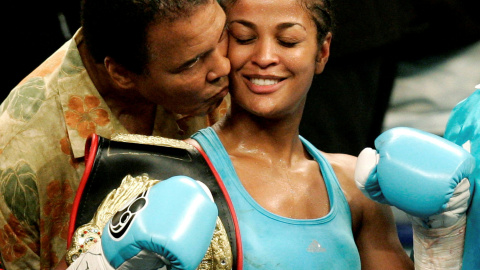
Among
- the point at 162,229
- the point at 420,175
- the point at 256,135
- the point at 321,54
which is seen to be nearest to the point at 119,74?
the point at 256,135

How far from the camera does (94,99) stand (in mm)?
2047

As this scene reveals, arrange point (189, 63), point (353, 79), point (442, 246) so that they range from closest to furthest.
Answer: point (442, 246) < point (189, 63) < point (353, 79)

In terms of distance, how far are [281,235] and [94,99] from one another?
71 cm

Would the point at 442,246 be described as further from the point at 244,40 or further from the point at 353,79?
the point at 353,79

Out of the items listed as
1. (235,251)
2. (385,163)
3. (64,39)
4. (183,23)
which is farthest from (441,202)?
(64,39)

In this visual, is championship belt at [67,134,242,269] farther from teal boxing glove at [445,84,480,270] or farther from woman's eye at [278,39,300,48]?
teal boxing glove at [445,84,480,270]

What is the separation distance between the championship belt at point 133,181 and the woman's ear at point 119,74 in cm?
33

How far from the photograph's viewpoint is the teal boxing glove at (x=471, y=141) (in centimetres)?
158

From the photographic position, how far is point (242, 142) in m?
1.81

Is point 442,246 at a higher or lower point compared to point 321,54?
lower

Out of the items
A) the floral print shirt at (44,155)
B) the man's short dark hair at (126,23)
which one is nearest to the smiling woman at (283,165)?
the man's short dark hair at (126,23)

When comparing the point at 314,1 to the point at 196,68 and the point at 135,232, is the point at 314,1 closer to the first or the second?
the point at 196,68

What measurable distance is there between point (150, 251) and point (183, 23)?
2.14 ft

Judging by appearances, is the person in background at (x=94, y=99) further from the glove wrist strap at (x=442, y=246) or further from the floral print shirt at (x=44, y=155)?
the glove wrist strap at (x=442, y=246)
